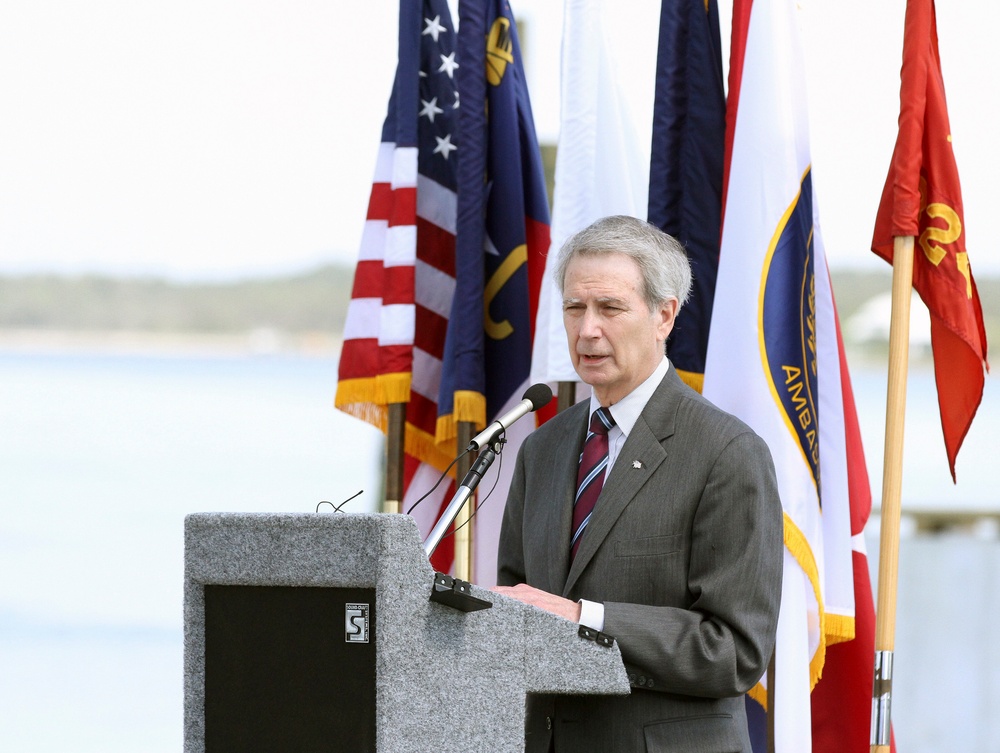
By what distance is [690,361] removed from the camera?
281 centimetres

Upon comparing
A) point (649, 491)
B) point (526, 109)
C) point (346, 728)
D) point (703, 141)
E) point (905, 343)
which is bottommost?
point (346, 728)

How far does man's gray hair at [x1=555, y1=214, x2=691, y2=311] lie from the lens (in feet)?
6.22

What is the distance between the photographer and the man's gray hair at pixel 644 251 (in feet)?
6.22

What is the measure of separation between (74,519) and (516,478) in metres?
14.7

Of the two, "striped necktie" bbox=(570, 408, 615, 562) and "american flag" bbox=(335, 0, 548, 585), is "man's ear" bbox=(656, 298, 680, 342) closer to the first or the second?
"striped necktie" bbox=(570, 408, 615, 562)

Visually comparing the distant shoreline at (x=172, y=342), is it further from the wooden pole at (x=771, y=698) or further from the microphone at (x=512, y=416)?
the microphone at (x=512, y=416)

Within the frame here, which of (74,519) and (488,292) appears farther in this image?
(74,519)

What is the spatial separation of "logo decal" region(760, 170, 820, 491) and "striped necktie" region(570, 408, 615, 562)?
0.74 m

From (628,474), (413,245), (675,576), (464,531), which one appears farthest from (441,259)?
(675,576)

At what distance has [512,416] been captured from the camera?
177 centimetres

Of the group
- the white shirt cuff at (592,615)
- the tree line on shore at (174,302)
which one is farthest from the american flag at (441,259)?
the tree line on shore at (174,302)

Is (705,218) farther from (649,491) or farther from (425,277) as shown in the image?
(649,491)

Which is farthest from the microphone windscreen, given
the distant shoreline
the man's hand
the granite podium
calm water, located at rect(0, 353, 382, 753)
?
the distant shoreline

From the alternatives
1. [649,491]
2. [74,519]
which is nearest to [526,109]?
[649,491]
